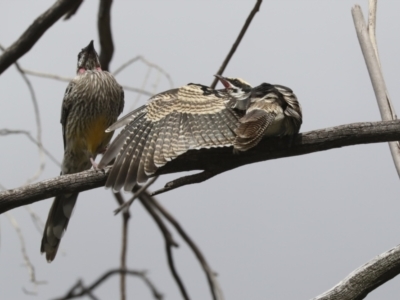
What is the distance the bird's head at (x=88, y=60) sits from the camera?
21.2 feet

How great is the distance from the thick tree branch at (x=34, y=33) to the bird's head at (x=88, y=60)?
4.03 feet

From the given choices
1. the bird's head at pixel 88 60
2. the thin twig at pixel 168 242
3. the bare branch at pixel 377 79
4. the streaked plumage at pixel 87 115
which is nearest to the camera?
the bare branch at pixel 377 79

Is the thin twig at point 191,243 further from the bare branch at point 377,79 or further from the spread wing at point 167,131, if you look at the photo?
the bare branch at point 377,79

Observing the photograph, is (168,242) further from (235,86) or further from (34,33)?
(34,33)

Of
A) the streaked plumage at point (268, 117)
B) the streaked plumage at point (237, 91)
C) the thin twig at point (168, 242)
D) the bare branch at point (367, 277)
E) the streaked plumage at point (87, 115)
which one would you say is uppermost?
the streaked plumage at point (87, 115)

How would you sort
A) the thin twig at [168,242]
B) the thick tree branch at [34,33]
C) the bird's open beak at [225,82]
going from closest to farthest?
the bird's open beak at [225,82] < the thick tree branch at [34,33] < the thin twig at [168,242]

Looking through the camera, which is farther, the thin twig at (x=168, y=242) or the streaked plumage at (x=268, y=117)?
the thin twig at (x=168, y=242)

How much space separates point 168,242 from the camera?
6.22 metres

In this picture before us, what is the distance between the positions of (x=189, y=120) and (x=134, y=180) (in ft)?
1.69

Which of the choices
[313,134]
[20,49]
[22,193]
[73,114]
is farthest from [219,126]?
[73,114]

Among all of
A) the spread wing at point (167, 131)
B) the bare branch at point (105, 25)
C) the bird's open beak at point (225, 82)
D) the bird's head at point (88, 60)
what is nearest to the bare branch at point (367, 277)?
the spread wing at point (167, 131)

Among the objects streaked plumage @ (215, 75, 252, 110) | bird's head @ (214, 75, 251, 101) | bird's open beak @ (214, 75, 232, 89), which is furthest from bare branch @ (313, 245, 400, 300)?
bird's open beak @ (214, 75, 232, 89)

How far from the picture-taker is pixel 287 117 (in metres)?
3.81

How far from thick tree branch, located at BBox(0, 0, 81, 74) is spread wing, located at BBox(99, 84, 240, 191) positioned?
1087 millimetres
